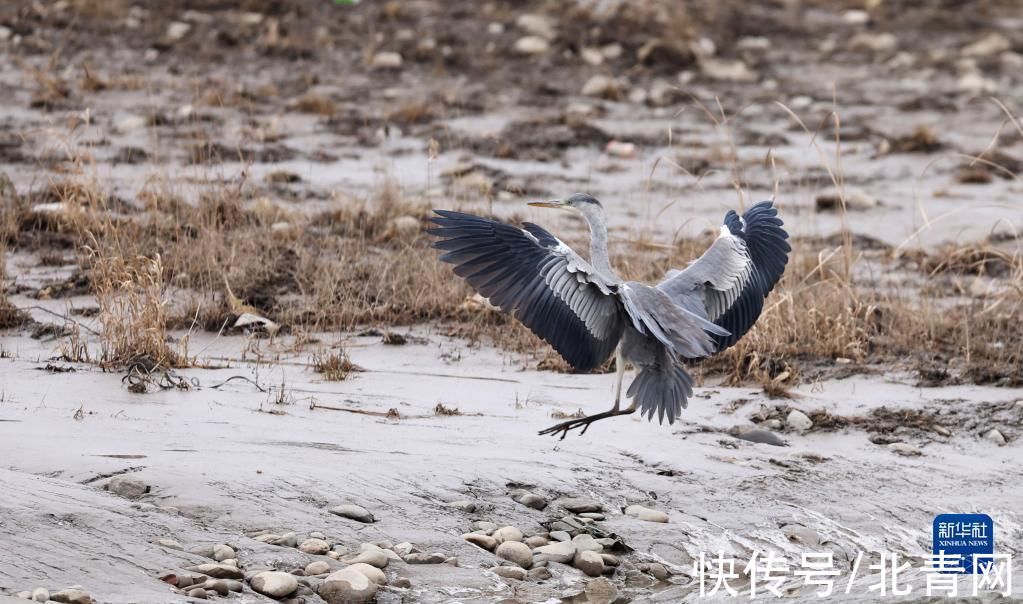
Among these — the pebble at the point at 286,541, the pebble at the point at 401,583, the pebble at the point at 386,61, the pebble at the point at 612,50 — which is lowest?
the pebble at the point at 401,583

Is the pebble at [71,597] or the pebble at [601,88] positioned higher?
the pebble at [601,88]

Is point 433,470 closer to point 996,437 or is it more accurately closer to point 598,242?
point 598,242

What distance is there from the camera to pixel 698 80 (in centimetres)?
1349

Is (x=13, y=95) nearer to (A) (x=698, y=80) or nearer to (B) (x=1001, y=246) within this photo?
(A) (x=698, y=80)

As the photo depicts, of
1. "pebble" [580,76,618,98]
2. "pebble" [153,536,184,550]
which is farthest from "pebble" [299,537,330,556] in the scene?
"pebble" [580,76,618,98]

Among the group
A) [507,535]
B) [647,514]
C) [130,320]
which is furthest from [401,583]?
[130,320]

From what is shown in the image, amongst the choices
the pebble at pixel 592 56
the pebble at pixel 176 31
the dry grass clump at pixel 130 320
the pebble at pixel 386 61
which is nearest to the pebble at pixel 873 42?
the pebble at pixel 592 56

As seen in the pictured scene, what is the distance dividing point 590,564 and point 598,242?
1343 millimetres

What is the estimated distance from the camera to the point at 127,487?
488 centimetres

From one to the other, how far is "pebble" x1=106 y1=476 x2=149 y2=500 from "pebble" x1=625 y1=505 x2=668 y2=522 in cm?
179

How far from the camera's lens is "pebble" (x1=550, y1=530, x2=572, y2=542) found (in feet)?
16.8

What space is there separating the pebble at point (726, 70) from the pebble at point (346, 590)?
32.3 ft

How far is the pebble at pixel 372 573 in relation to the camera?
14.9 ft

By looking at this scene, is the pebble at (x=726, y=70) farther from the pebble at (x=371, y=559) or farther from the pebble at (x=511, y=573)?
the pebble at (x=371, y=559)
